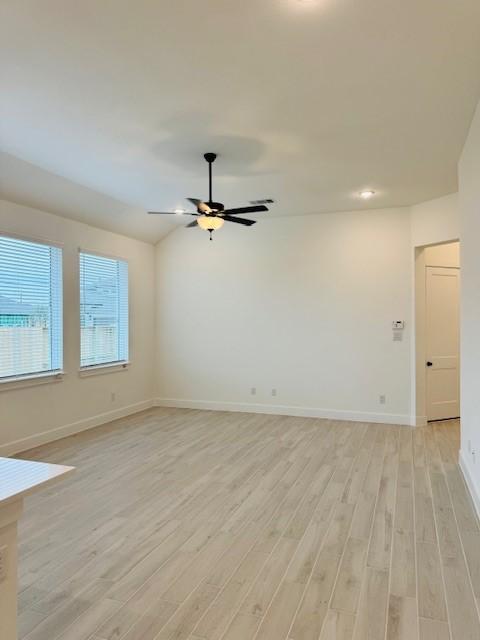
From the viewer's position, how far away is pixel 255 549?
281 centimetres

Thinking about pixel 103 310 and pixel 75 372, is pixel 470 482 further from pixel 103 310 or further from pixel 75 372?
pixel 103 310

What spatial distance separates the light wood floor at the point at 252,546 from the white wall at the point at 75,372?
18.8 inches

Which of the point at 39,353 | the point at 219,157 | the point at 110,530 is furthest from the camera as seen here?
the point at 39,353

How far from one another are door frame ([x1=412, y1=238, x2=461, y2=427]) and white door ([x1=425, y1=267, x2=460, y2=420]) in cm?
14

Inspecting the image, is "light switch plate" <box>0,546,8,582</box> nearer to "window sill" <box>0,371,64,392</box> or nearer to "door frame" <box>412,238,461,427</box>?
"window sill" <box>0,371,64,392</box>

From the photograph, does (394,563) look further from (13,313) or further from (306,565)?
(13,313)

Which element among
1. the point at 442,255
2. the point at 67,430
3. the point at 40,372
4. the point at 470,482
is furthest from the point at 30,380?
the point at 442,255

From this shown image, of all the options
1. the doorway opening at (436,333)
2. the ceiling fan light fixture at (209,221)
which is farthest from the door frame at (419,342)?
the ceiling fan light fixture at (209,221)

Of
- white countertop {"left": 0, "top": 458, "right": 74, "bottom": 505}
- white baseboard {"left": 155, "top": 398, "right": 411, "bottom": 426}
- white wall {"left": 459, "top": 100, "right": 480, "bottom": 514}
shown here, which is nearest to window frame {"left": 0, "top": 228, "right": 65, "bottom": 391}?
white baseboard {"left": 155, "top": 398, "right": 411, "bottom": 426}

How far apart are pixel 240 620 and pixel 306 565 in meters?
0.63

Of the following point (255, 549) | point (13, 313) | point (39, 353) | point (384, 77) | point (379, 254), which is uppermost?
point (384, 77)

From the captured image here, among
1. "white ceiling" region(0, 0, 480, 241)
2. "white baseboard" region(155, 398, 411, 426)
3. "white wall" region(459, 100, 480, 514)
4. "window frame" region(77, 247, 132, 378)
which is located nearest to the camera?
"white ceiling" region(0, 0, 480, 241)

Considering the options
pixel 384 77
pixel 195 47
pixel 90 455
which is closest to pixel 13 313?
pixel 90 455

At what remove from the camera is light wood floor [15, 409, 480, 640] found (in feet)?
6.97
